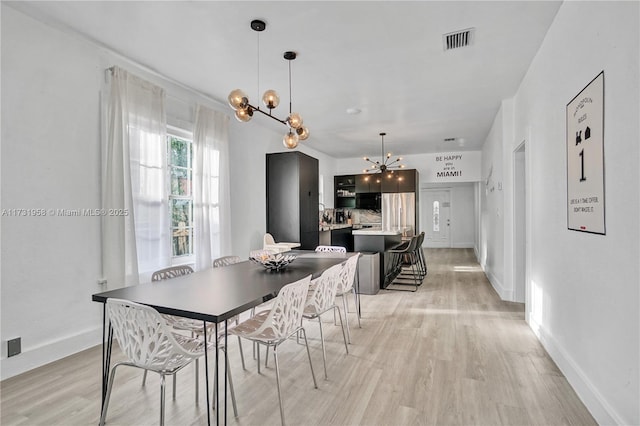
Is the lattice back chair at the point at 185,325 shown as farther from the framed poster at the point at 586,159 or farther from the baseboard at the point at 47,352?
the framed poster at the point at 586,159

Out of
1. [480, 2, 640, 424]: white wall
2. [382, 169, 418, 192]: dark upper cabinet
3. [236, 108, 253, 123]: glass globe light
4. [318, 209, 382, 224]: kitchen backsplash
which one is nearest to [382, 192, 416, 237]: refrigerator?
[382, 169, 418, 192]: dark upper cabinet

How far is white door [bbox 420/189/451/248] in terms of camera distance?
12234 millimetres

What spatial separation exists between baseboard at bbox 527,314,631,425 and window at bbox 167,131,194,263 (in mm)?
3995

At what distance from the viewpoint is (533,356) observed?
2934 mm

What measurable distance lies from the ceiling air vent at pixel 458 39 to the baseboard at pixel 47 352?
13.9ft

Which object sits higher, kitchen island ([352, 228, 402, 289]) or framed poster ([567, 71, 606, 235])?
framed poster ([567, 71, 606, 235])

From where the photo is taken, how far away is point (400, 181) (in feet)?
28.6

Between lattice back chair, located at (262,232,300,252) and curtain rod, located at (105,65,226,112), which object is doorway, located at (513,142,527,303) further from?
curtain rod, located at (105,65,226,112)

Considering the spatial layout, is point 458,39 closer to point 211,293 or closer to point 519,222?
point 519,222

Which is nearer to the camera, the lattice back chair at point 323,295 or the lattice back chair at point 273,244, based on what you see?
the lattice back chair at point 323,295

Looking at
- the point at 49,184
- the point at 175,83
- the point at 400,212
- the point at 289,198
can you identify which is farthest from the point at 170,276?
the point at 400,212

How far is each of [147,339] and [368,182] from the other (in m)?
7.95

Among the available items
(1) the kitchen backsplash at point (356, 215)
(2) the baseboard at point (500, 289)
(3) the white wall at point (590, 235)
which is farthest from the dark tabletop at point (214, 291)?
(1) the kitchen backsplash at point (356, 215)

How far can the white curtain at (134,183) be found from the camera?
10.8ft
